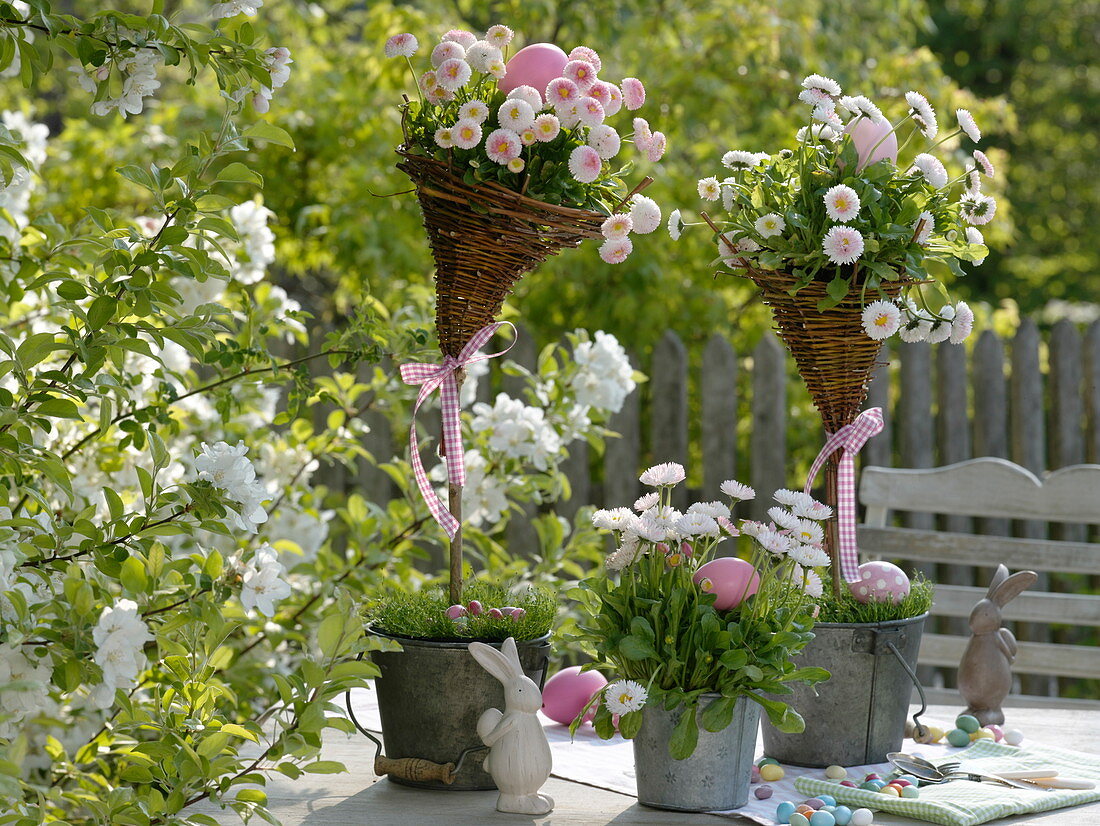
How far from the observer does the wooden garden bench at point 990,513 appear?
234 cm

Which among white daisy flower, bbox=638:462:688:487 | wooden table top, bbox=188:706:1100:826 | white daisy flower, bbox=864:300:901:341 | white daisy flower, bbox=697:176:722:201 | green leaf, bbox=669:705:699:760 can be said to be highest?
white daisy flower, bbox=697:176:722:201

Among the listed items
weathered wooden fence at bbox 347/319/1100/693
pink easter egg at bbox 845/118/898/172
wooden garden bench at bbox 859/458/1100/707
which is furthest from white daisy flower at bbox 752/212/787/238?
weathered wooden fence at bbox 347/319/1100/693

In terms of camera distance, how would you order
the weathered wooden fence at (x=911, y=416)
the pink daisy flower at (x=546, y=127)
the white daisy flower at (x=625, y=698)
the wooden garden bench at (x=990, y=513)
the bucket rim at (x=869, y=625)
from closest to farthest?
the white daisy flower at (x=625, y=698)
the pink daisy flower at (x=546, y=127)
the bucket rim at (x=869, y=625)
the wooden garden bench at (x=990, y=513)
the weathered wooden fence at (x=911, y=416)

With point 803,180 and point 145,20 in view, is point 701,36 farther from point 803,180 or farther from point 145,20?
point 145,20

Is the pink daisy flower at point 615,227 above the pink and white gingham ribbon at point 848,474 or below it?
above

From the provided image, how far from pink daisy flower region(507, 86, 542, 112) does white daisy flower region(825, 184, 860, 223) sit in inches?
14.7

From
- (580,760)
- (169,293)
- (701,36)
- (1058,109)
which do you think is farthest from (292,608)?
(1058,109)

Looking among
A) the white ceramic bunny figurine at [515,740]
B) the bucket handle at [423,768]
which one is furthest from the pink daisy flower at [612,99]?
the bucket handle at [423,768]

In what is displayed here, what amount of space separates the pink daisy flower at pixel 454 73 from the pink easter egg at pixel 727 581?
0.65 m

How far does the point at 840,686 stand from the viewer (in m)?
1.50

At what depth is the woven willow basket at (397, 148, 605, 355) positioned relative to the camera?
142 centimetres

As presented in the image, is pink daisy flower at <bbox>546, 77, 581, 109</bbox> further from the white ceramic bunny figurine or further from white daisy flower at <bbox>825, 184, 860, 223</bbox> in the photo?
the white ceramic bunny figurine

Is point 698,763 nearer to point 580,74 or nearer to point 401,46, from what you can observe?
point 580,74

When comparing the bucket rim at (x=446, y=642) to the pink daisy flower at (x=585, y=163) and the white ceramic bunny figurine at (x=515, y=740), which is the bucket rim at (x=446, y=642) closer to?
the white ceramic bunny figurine at (x=515, y=740)
